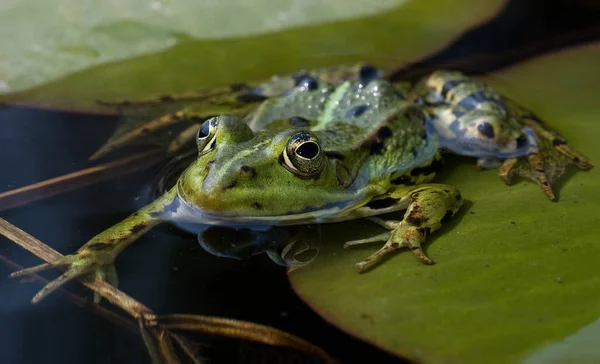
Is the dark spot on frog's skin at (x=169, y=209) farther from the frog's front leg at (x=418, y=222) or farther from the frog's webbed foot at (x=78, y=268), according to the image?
the frog's front leg at (x=418, y=222)

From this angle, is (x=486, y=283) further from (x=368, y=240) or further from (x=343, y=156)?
(x=343, y=156)

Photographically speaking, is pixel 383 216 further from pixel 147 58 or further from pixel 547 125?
pixel 147 58

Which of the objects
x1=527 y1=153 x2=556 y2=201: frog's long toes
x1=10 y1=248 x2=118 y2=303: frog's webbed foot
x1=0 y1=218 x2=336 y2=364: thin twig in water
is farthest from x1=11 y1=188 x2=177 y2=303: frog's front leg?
x1=527 y1=153 x2=556 y2=201: frog's long toes

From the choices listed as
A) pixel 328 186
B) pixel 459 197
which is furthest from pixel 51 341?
pixel 459 197

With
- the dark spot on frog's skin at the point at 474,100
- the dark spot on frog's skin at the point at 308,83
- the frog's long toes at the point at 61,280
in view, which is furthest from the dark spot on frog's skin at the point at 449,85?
Result: the frog's long toes at the point at 61,280

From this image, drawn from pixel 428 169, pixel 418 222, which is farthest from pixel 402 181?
pixel 418 222

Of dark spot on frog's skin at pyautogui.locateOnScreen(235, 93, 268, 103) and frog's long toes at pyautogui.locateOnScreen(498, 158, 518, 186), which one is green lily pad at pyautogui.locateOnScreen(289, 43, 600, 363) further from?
dark spot on frog's skin at pyautogui.locateOnScreen(235, 93, 268, 103)
